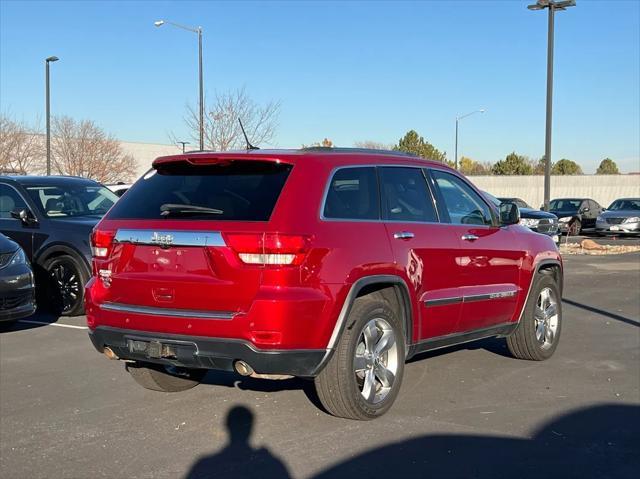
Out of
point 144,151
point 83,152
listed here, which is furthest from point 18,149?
point 144,151

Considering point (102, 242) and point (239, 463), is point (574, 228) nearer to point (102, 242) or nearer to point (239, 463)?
point (102, 242)

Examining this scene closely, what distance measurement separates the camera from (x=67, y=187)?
10477mm

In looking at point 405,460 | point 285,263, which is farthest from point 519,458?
point 285,263

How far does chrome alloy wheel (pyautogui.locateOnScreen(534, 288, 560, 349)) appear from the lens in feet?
22.4

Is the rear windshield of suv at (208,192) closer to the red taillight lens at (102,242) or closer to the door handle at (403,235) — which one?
the red taillight lens at (102,242)

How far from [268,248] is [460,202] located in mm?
2418

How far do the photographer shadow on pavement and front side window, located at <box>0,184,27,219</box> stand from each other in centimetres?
664

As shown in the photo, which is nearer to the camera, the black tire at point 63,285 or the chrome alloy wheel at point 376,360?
the chrome alloy wheel at point 376,360

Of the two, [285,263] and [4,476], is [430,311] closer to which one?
[285,263]

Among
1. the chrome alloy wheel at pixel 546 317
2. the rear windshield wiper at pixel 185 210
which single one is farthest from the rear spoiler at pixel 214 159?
the chrome alloy wheel at pixel 546 317

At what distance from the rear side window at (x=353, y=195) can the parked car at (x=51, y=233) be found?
5.33 meters

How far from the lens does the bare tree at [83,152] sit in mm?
Result: 39188

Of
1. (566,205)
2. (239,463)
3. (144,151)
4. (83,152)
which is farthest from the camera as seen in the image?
(144,151)

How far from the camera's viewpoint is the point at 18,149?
34.4 metres
